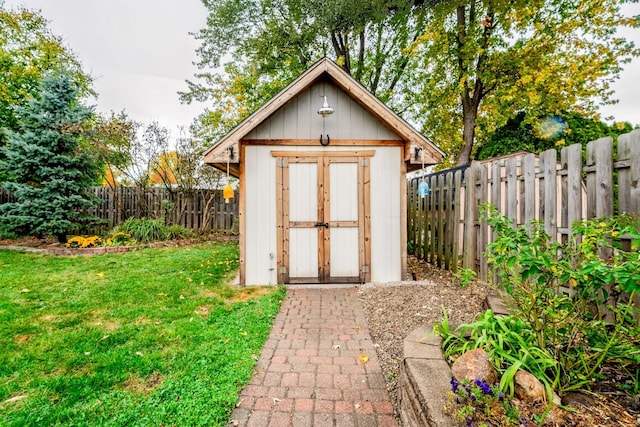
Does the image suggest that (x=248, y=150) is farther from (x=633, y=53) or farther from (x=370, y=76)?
(x=633, y=53)

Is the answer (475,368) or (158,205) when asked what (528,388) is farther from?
(158,205)

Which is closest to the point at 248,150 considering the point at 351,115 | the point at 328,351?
the point at 351,115

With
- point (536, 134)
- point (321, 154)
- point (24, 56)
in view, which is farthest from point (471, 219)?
point (24, 56)

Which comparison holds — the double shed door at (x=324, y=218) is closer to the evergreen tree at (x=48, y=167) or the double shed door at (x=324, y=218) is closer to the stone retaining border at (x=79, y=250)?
the stone retaining border at (x=79, y=250)

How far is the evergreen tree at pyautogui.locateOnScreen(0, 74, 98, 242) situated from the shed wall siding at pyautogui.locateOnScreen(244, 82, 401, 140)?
25.3 ft

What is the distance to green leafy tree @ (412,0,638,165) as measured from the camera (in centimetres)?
985

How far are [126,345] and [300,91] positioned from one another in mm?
4446

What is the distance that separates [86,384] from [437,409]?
8.57 ft

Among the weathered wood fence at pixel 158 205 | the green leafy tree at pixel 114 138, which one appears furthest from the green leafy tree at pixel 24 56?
the green leafy tree at pixel 114 138

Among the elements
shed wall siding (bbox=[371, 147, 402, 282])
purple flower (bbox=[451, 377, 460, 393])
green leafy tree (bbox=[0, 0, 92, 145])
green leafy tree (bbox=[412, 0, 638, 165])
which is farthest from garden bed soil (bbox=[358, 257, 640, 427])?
green leafy tree (bbox=[0, 0, 92, 145])

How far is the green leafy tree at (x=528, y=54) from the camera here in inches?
388

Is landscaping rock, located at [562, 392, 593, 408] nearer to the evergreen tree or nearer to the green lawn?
the green lawn

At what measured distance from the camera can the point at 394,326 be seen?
3.47m

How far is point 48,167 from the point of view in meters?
9.21
